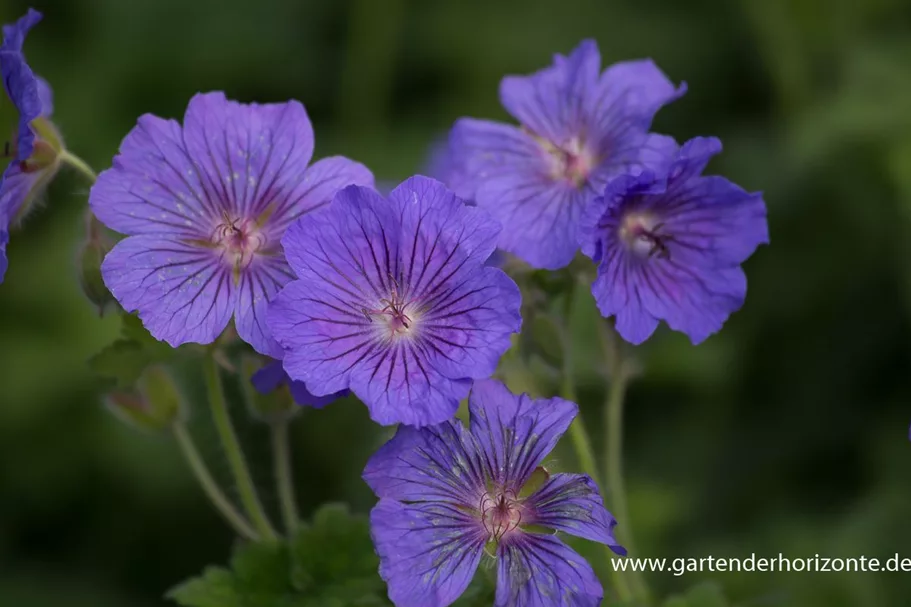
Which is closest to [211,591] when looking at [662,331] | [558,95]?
[558,95]

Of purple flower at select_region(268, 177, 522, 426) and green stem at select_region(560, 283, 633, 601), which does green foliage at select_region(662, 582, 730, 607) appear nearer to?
green stem at select_region(560, 283, 633, 601)

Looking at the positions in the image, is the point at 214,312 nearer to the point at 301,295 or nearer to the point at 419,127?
the point at 301,295

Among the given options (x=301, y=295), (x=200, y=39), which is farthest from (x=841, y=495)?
(x=200, y=39)

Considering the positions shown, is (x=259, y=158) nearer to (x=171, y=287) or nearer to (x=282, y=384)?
(x=171, y=287)

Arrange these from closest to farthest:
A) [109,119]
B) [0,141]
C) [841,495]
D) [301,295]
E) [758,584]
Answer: [301,295] < [758,584] < [841,495] < [0,141] < [109,119]

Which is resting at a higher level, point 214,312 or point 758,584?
point 758,584

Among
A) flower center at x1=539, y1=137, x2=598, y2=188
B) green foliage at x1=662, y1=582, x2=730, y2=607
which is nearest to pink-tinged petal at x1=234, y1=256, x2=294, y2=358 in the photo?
flower center at x1=539, y1=137, x2=598, y2=188
